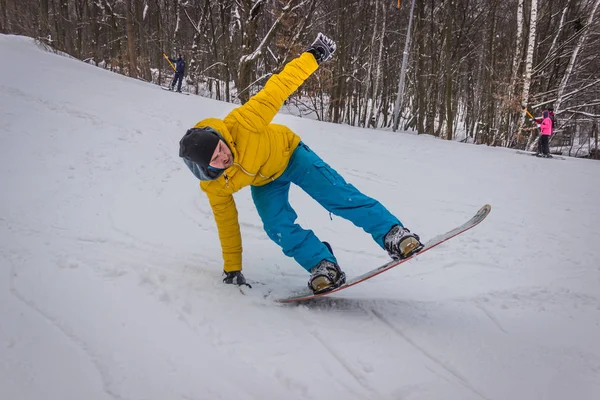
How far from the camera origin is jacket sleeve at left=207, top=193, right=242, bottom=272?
8.86 feet

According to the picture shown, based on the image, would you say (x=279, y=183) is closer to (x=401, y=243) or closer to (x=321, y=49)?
(x=401, y=243)

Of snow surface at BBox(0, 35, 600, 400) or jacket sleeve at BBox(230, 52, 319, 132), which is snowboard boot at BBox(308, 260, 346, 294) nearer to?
snow surface at BBox(0, 35, 600, 400)

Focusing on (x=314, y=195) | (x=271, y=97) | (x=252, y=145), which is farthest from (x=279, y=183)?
(x=271, y=97)

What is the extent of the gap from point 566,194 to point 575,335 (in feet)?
16.8

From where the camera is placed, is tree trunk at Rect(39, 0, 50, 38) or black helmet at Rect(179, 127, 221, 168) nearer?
black helmet at Rect(179, 127, 221, 168)

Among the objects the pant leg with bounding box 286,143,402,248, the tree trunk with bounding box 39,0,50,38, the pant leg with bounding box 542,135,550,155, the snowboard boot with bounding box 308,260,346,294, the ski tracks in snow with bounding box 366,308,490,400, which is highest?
the tree trunk with bounding box 39,0,50,38

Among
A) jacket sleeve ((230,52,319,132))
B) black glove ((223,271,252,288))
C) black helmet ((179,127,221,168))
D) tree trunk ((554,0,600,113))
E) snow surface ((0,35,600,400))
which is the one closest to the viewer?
→ snow surface ((0,35,600,400))

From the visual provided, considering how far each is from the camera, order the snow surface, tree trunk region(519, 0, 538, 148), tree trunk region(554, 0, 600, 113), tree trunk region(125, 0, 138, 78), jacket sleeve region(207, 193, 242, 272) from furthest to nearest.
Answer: tree trunk region(125, 0, 138, 78), tree trunk region(554, 0, 600, 113), tree trunk region(519, 0, 538, 148), jacket sleeve region(207, 193, 242, 272), the snow surface

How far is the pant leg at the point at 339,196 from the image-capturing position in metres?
2.59

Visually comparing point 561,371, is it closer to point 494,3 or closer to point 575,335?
point 575,335

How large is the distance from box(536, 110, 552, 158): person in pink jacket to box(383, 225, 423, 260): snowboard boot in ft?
32.3

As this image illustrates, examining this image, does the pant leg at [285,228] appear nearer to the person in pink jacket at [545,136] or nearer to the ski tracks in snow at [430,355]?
the ski tracks in snow at [430,355]


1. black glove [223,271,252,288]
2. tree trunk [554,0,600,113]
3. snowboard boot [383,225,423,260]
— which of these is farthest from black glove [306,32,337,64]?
tree trunk [554,0,600,113]

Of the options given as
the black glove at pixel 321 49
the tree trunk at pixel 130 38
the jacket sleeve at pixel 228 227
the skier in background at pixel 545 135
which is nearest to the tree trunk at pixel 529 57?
the skier in background at pixel 545 135
